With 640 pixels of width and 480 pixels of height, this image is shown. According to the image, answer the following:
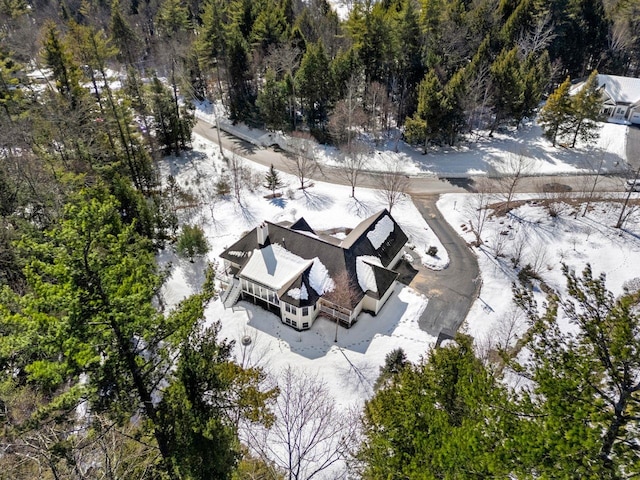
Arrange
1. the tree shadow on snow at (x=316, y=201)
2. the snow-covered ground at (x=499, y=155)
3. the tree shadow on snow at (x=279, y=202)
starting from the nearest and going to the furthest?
the tree shadow on snow at (x=316, y=201), the tree shadow on snow at (x=279, y=202), the snow-covered ground at (x=499, y=155)

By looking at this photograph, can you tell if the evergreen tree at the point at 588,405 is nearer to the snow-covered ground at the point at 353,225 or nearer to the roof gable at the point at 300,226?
the snow-covered ground at the point at 353,225

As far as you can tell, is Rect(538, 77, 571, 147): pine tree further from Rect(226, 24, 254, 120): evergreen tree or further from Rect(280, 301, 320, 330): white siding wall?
Rect(280, 301, 320, 330): white siding wall

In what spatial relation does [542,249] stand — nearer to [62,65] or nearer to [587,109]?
[587,109]

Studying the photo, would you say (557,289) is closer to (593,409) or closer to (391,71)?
(593,409)

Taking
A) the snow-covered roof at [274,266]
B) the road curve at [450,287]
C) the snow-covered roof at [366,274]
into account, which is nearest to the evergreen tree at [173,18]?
the snow-covered roof at [274,266]

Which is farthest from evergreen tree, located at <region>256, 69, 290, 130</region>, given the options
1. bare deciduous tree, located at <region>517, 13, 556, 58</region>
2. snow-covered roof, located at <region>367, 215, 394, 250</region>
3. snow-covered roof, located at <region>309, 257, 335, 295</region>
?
bare deciduous tree, located at <region>517, 13, 556, 58</region>

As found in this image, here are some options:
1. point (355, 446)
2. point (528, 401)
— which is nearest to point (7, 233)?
point (355, 446)

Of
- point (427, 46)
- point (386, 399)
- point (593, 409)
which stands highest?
point (427, 46)
